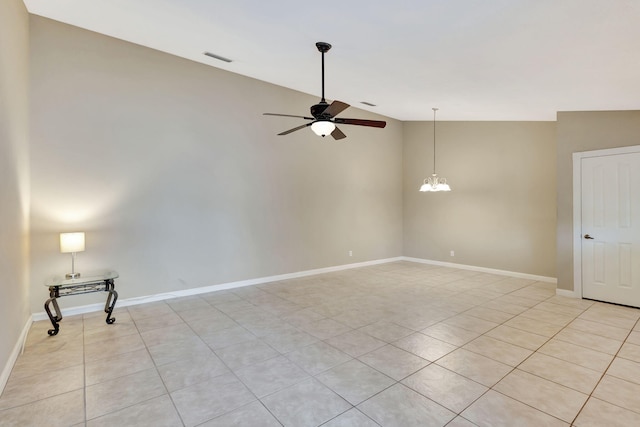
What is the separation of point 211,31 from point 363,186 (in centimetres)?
475

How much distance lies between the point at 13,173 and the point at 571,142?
23.8 feet

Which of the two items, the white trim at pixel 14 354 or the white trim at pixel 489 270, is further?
the white trim at pixel 489 270

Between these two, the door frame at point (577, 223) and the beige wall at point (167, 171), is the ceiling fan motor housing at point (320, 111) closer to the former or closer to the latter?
the beige wall at point (167, 171)

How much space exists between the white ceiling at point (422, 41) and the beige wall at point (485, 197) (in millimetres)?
1242

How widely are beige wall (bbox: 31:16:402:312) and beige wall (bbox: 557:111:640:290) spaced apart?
13.2 feet

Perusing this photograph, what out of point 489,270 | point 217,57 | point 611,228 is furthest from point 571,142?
point 217,57

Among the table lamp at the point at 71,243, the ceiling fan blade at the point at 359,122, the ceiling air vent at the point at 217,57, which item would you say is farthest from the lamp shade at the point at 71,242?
the ceiling fan blade at the point at 359,122

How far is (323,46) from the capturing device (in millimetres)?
3906

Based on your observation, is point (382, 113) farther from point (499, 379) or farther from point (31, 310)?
point (31, 310)

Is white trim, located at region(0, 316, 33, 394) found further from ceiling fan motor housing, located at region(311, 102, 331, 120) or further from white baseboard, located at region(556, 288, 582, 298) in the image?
white baseboard, located at region(556, 288, 582, 298)

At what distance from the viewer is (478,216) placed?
7.22m

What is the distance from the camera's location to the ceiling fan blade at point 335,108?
3.33 meters

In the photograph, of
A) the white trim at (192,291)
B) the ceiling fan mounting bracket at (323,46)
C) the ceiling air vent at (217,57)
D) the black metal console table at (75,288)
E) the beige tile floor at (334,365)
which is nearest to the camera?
the beige tile floor at (334,365)

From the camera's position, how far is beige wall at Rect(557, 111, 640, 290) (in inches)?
181
